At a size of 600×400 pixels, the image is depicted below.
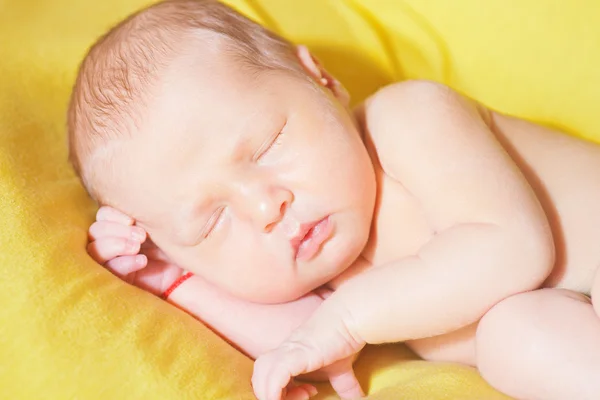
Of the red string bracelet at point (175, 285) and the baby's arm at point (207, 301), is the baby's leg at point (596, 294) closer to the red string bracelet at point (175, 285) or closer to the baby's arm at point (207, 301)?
the baby's arm at point (207, 301)

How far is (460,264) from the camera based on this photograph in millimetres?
947

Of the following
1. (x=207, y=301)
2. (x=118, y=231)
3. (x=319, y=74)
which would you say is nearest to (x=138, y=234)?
(x=118, y=231)

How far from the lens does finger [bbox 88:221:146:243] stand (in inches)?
45.1

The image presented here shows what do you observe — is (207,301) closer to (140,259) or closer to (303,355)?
(140,259)

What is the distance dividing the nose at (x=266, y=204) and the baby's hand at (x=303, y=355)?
14 centimetres

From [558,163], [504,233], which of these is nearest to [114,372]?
[504,233]

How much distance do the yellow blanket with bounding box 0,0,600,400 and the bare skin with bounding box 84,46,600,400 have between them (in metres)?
0.06

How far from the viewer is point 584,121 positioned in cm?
143

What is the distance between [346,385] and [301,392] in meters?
0.07

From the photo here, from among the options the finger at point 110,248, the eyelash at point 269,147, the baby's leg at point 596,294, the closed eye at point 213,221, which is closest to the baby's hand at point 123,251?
the finger at point 110,248

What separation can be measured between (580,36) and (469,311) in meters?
0.71

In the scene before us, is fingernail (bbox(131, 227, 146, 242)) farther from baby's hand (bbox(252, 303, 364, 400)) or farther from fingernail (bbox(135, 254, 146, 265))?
baby's hand (bbox(252, 303, 364, 400))

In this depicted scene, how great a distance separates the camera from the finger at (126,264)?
116 cm

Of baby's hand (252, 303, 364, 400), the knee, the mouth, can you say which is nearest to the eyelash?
the mouth
